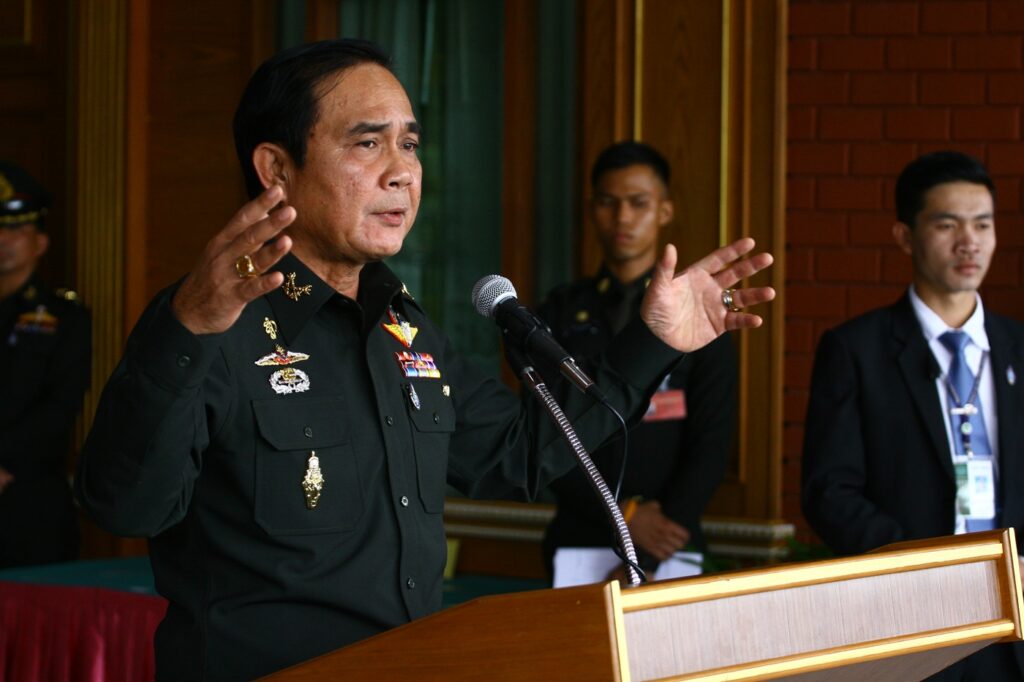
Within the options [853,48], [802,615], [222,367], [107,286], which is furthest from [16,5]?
[802,615]

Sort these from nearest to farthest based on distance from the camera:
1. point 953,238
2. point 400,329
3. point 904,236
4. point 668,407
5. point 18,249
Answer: point 400,329, point 953,238, point 904,236, point 668,407, point 18,249

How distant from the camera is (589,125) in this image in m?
4.14

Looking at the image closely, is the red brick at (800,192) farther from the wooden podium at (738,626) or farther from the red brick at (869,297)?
the wooden podium at (738,626)

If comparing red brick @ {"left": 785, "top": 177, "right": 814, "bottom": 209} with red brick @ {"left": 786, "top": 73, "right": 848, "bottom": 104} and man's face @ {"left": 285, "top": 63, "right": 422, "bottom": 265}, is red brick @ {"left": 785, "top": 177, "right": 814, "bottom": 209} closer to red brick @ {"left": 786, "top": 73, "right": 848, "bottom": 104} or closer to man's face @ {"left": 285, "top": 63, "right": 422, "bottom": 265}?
red brick @ {"left": 786, "top": 73, "right": 848, "bottom": 104}

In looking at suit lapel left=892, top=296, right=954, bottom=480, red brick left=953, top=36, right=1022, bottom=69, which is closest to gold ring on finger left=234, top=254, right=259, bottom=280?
suit lapel left=892, top=296, right=954, bottom=480

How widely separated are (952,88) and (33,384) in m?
3.15

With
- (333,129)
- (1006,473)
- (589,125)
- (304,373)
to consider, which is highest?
(589,125)

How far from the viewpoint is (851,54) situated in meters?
4.06

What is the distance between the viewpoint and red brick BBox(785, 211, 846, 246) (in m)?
4.07

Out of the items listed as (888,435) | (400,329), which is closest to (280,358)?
(400,329)

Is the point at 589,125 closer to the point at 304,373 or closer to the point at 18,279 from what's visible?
the point at 18,279

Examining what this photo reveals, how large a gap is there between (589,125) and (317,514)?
273cm

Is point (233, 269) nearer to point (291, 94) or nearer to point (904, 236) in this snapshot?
point (291, 94)

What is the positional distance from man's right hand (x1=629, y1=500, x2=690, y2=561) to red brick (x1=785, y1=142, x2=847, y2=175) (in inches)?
54.2
